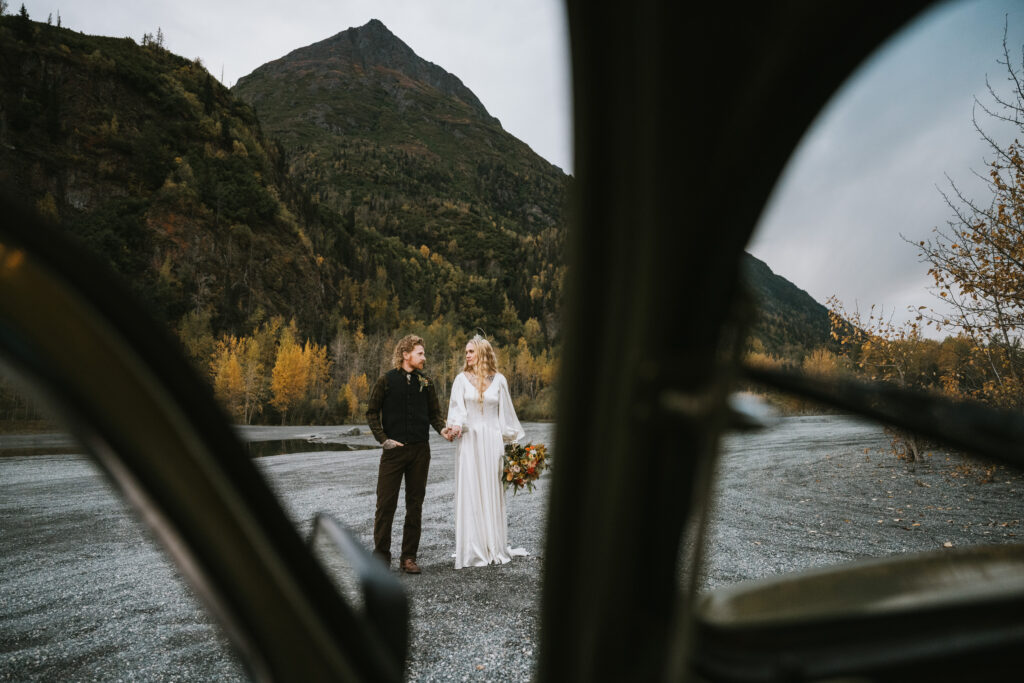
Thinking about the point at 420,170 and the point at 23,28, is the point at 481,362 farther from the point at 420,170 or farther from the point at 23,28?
the point at 420,170

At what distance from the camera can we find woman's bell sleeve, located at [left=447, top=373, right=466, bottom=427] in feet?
17.5

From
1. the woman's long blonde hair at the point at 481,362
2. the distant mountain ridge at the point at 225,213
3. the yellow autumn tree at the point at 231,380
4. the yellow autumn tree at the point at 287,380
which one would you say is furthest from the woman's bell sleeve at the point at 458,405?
the yellow autumn tree at the point at 287,380

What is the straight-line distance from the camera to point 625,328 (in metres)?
0.37

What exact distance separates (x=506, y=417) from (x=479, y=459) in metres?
0.54

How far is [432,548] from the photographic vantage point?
20.0ft

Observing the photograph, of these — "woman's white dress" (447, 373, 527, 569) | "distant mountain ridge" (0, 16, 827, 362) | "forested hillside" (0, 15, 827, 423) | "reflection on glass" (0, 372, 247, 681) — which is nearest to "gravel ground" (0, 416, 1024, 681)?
"reflection on glass" (0, 372, 247, 681)

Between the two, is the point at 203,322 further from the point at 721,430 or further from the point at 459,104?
the point at 459,104

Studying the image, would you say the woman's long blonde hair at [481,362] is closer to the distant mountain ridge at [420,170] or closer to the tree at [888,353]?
the tree at [888,353]

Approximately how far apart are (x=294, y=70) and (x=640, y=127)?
Result: 17442cm

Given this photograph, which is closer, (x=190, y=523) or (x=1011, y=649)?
(x=190, y=523)

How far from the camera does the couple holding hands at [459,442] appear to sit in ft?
15.9

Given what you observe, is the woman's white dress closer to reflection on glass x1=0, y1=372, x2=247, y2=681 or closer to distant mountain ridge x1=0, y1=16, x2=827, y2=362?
reflection on glass x1=0, y1=372, x2=247, y2=681

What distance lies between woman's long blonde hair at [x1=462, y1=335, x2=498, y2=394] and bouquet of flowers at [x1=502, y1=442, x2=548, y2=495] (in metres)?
0.73

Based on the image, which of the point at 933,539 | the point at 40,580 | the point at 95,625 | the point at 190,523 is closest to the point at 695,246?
the point at 190,523
